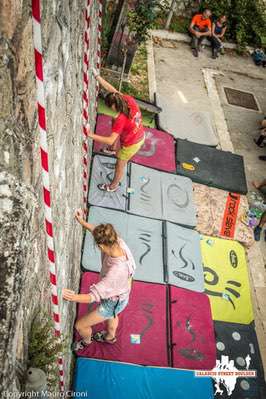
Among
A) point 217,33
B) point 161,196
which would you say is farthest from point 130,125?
point 217,33

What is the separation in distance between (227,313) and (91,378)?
90.2 inches

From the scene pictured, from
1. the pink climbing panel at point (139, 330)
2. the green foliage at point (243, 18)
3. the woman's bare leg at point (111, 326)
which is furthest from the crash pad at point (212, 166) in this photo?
the green foliage at point (243, 18)

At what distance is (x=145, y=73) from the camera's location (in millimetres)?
10344

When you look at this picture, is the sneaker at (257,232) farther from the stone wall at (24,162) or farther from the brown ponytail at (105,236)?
the stone wall at (24,162)

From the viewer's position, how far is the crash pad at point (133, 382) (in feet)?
14.3

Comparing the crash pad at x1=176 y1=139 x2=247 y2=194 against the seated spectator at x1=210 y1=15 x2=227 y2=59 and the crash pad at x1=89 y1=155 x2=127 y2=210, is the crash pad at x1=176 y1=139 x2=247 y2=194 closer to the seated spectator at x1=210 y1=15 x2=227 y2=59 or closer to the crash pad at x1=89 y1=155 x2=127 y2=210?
the crash pad at x1=89 y1=155 x2=127 y2=210

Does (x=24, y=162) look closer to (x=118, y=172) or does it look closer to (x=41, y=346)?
(x=41, y=346)

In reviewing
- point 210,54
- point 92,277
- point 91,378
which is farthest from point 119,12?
point 91,378

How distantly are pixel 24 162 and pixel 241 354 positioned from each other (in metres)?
4.51

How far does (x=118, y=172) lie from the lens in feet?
20.7

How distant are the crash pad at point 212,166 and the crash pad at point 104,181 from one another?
1373 millimetres

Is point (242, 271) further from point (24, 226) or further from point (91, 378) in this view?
point (24, 226)

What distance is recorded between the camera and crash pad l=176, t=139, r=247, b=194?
755 cm

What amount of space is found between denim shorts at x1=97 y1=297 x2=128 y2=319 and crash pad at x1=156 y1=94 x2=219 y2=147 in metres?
4.90
